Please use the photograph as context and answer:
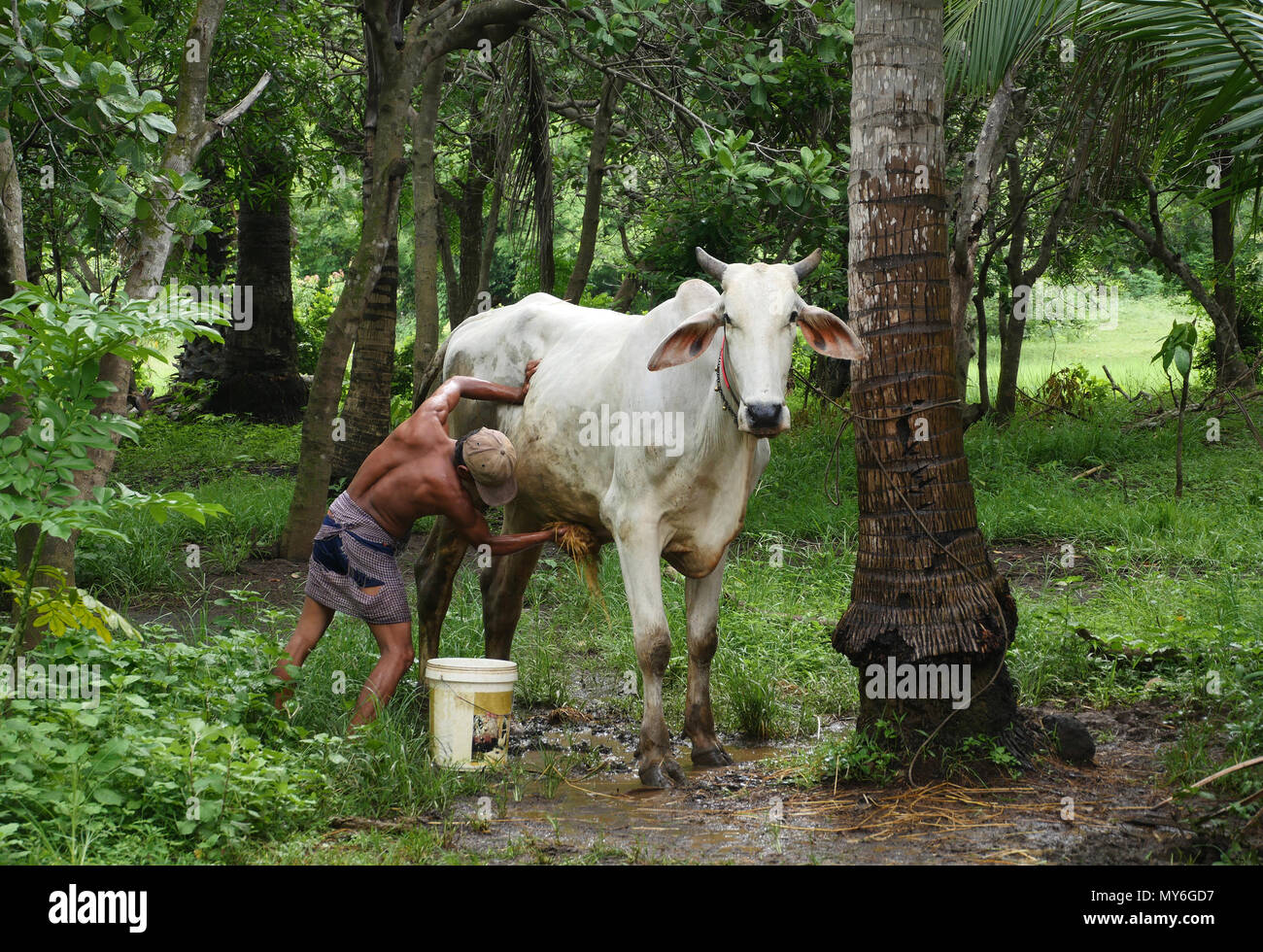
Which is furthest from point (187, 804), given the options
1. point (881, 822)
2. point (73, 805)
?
point (881, 822)

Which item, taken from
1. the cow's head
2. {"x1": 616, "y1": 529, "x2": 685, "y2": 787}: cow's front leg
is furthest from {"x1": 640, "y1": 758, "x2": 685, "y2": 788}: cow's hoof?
the cow's head

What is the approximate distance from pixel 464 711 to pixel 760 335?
2036mm

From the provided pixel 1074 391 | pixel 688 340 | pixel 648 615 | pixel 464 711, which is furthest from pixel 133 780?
pixel 1074 391

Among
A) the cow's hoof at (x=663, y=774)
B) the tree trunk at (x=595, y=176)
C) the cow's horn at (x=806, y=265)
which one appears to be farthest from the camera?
the tree trunk at (x=595, y=176)

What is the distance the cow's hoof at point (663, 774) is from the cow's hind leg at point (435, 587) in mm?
1698

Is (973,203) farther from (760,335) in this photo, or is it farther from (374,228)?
(760,335)

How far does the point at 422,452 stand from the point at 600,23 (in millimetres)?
3157

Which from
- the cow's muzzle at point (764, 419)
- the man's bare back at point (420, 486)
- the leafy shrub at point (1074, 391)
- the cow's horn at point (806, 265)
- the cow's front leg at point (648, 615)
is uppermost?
the leafy shrub at point (1074, 391)

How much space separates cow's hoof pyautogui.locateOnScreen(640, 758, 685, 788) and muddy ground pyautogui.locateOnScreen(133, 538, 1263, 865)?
5cm

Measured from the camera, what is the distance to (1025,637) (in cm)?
650

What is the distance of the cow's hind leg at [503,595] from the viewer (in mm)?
6473

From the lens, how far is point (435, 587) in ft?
21.5

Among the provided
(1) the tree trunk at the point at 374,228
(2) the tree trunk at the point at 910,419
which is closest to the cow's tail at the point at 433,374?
(1) the tree trunk at the point at 374,228

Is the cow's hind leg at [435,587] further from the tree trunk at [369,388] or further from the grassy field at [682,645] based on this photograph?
the tree trunk at [369,388]
